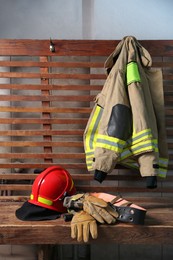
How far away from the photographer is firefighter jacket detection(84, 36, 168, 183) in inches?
57.6

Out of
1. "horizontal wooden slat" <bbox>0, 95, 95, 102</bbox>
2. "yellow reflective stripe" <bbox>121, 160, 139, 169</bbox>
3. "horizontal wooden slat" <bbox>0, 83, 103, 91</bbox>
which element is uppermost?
"horizontal wooden slat" <bbox>0, 83, 103, 91</bbox>

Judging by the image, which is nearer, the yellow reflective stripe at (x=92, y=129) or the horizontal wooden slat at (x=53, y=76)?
the yellow reflective stripe at (x=92, y=129)

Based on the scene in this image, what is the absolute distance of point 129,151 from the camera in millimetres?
1539

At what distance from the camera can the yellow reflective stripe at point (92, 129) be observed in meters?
1.68

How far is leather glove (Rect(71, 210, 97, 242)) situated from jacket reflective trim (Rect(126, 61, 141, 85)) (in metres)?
0.80

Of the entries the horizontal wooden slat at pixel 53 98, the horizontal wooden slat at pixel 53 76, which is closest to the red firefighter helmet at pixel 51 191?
the horizontal wooden slat at pixel 53 98

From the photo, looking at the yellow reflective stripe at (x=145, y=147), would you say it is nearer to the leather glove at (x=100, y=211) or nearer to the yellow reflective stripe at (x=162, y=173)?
the yellow reflective stripe at (x=162, y=173)

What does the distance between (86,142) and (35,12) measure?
3.50ft

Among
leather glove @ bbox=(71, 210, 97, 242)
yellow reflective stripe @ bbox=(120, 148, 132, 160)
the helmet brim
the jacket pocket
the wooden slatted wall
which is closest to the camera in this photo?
leather glove @ bbox=(71, 210, 97, 242)

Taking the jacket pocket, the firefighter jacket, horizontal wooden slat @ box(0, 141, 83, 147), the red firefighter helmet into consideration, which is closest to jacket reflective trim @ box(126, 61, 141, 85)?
the firefighter jacket

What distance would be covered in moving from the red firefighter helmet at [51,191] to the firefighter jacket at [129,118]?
21 centimetres

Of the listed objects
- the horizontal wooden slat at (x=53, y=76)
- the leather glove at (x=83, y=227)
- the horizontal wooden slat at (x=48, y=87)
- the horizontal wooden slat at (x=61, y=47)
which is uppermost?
the horizontal wooden slat at (x=61, y=47)

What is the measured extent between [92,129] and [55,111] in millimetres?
306

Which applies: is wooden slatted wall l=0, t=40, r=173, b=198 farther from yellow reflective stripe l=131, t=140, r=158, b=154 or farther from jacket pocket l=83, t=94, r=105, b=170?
yellow reflective stripe l=131, t=140, r=158, b=154
